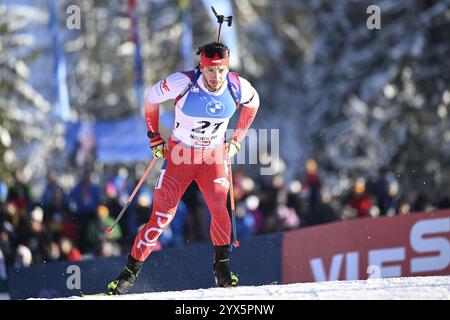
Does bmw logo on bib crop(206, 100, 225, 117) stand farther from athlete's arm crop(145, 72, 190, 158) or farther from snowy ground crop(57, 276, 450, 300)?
Answer: snowy ground crop(57, 276, 450, 300)

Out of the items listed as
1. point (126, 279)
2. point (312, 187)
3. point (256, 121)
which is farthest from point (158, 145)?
point (256, 121)

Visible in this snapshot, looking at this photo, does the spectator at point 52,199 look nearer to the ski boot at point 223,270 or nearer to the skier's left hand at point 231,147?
the ski boot at point 223,270

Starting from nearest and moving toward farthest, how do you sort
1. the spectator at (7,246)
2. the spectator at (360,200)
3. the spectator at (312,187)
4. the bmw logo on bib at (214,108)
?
the bmw logo on bib at (214,108) < the spectator at (7,246) < the spectator at (360,200) < the spectator at (312,187)

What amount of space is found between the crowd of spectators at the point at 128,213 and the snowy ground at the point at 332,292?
3374 mm

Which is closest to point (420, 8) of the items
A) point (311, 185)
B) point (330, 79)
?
point (330, 79)

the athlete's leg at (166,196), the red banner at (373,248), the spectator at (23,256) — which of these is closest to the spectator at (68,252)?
the spectator at (23,256)

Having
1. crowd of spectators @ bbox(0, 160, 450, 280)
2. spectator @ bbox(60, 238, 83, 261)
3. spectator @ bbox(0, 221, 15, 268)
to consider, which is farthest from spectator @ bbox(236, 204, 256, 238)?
spectator @ bbox(0, 221, 15, 268)

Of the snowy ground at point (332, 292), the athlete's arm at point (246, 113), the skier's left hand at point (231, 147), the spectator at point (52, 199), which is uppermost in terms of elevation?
the athlete's arm at point (246, 113)

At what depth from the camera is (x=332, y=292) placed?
8.11 m

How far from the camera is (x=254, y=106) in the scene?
862 centimetres

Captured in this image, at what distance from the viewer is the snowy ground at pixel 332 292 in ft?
25.8

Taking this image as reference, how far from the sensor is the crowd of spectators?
11664 mm
